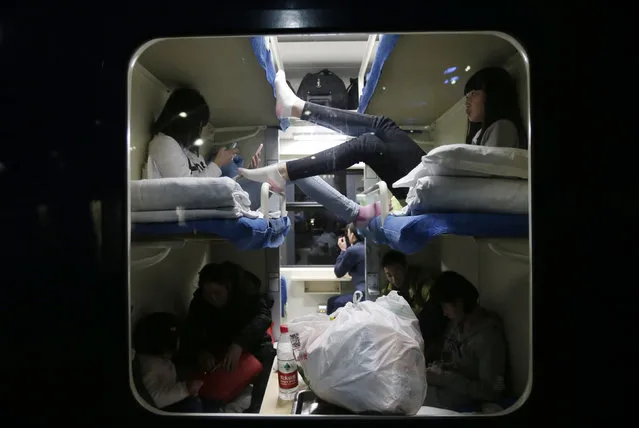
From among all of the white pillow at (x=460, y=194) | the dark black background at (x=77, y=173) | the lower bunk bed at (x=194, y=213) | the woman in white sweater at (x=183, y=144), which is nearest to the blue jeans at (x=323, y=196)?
the woman in white sweater at (x=183, y=144)

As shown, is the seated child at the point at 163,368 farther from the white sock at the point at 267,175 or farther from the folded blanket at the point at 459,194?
the folded blanket at the point at 459,194

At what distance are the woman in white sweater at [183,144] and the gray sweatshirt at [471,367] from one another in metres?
0.68

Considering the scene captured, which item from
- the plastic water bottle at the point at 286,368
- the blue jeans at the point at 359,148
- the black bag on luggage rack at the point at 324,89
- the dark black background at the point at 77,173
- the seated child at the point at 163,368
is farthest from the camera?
the black bag on luggage rack at the point at 324,89

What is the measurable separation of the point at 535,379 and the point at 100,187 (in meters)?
0.97

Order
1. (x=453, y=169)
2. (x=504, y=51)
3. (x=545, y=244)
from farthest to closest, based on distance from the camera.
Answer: (x=453, y=169) < (x=504, y=51) < (x=545, y=244)

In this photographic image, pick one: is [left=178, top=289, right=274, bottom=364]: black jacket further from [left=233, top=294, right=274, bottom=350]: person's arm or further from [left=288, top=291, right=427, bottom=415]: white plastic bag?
[left=288, top=291, right=427, bottom=415]: white plastic bag

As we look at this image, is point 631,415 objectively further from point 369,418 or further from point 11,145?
point 11,145

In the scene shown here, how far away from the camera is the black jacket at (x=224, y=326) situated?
105cm

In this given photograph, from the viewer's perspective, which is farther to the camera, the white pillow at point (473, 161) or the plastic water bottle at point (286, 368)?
the plastic water bottle at point (286, 368)

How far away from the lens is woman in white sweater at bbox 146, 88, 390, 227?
1094 millimetres

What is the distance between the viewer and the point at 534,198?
71cm

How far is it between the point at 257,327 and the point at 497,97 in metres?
1.05

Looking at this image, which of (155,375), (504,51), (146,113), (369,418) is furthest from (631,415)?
(146,113)

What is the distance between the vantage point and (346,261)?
151cm
